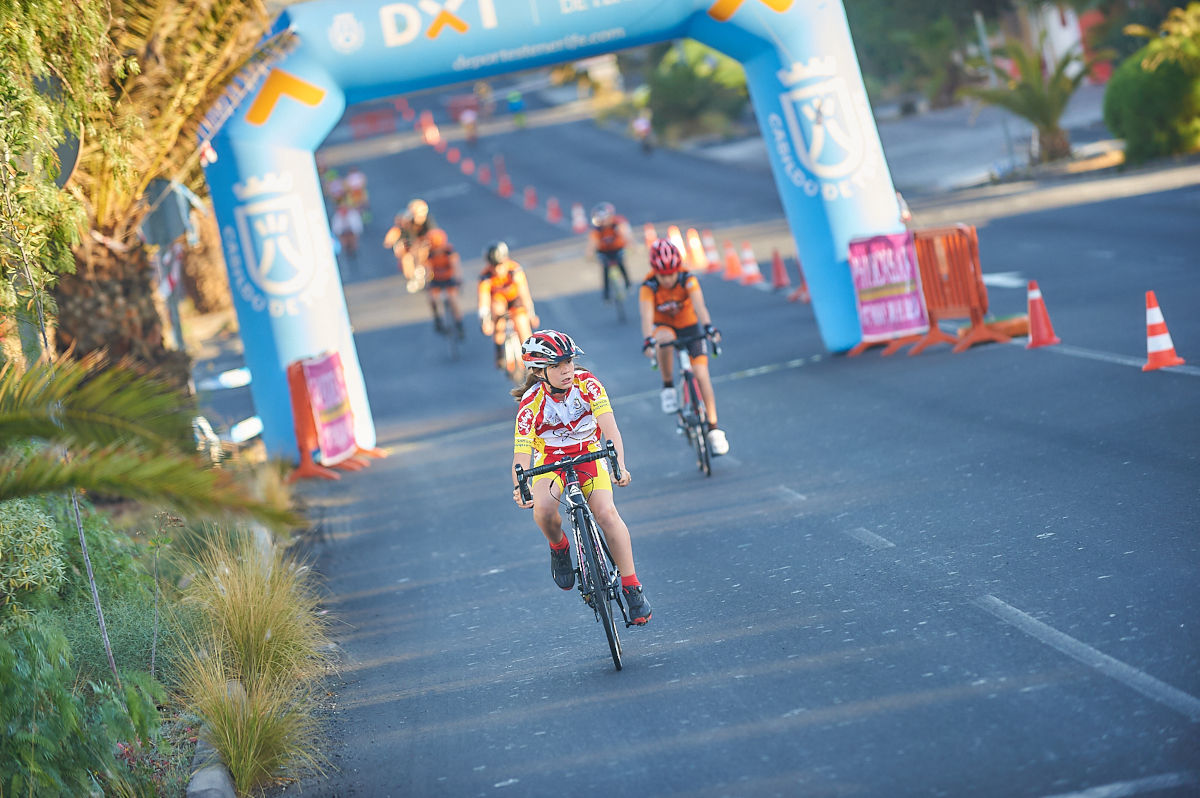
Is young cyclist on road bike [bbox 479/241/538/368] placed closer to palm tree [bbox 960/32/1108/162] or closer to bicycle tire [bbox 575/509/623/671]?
bicycle tire [bbox 575/509/623/671]

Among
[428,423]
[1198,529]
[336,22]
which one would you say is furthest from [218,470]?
[428,423]

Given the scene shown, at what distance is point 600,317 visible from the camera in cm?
2542

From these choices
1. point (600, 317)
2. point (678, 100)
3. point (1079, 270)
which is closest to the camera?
point (1079, 270)

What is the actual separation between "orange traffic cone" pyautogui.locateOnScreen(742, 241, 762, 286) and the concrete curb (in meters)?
20.4

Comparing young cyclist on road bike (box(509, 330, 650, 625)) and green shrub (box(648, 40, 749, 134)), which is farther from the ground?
green shrub (box(648, 40, 749, 134))

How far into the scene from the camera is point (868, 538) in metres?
9.40

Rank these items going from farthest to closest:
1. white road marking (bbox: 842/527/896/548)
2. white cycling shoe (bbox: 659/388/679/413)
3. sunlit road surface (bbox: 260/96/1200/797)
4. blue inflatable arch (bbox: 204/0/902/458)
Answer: blue inflatable arch (bbox: 204/0/902/458) < white cycling shoe (bbox: 659/388/679/413) < white road marking (bbox: 842/527/896/548) < sunlit road surface (bbox: 260/96/1200/797)

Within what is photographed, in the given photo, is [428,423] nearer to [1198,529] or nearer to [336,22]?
[336,22]

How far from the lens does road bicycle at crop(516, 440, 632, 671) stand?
7.68 metres

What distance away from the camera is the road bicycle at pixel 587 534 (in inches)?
303

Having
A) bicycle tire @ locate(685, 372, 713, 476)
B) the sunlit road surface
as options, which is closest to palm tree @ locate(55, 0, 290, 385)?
the sunlit road surface

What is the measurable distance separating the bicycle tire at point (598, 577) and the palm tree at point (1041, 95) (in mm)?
27850

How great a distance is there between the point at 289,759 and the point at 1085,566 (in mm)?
4379

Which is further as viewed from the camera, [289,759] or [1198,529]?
[1198,529]
